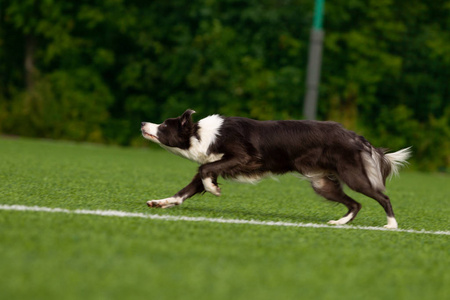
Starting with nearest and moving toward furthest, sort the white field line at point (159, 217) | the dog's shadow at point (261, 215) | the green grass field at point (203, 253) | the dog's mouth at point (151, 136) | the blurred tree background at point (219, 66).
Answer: the green grass field at point (203, 253) < the white field line at point (159, 217) < the dog's shadow at point (261, 215) < the dog's mouth at point (151, 136) < the blurred tree background at point (219, 66)

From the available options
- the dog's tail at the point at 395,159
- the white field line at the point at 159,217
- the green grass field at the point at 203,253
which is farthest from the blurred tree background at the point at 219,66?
the white field line at the point at 159,217

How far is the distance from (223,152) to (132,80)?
585 inches

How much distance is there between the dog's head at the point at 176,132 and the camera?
6.14m

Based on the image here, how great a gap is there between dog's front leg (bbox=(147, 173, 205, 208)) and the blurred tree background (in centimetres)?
1096

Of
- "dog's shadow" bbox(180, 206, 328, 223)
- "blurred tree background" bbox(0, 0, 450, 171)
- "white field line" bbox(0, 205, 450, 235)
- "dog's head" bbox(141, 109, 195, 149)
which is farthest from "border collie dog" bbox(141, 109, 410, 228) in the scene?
"blurred tree background" bbox(0, 0, 450, 171)

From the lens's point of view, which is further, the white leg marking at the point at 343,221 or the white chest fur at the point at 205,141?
the white chest fur at the point at 205,141

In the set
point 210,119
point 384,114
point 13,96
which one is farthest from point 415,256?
point 13,96

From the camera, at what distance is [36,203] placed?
5.46 metres

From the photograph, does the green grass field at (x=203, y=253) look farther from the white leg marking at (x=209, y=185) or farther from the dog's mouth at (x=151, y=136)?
the dog's mouth at (x=151, y=136)

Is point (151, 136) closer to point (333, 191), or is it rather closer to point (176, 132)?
point (176, 132)

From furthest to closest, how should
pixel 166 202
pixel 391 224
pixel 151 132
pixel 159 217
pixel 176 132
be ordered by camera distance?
1. pixel 151 132
2. pixel 176 132
3. pixel 166 202
4. pixel 391 224
5. pixel 159 217

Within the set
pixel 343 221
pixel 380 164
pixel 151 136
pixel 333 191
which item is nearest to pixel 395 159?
pixel 380 164

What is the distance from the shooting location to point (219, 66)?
18.7 m

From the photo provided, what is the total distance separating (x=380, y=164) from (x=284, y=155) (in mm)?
776
